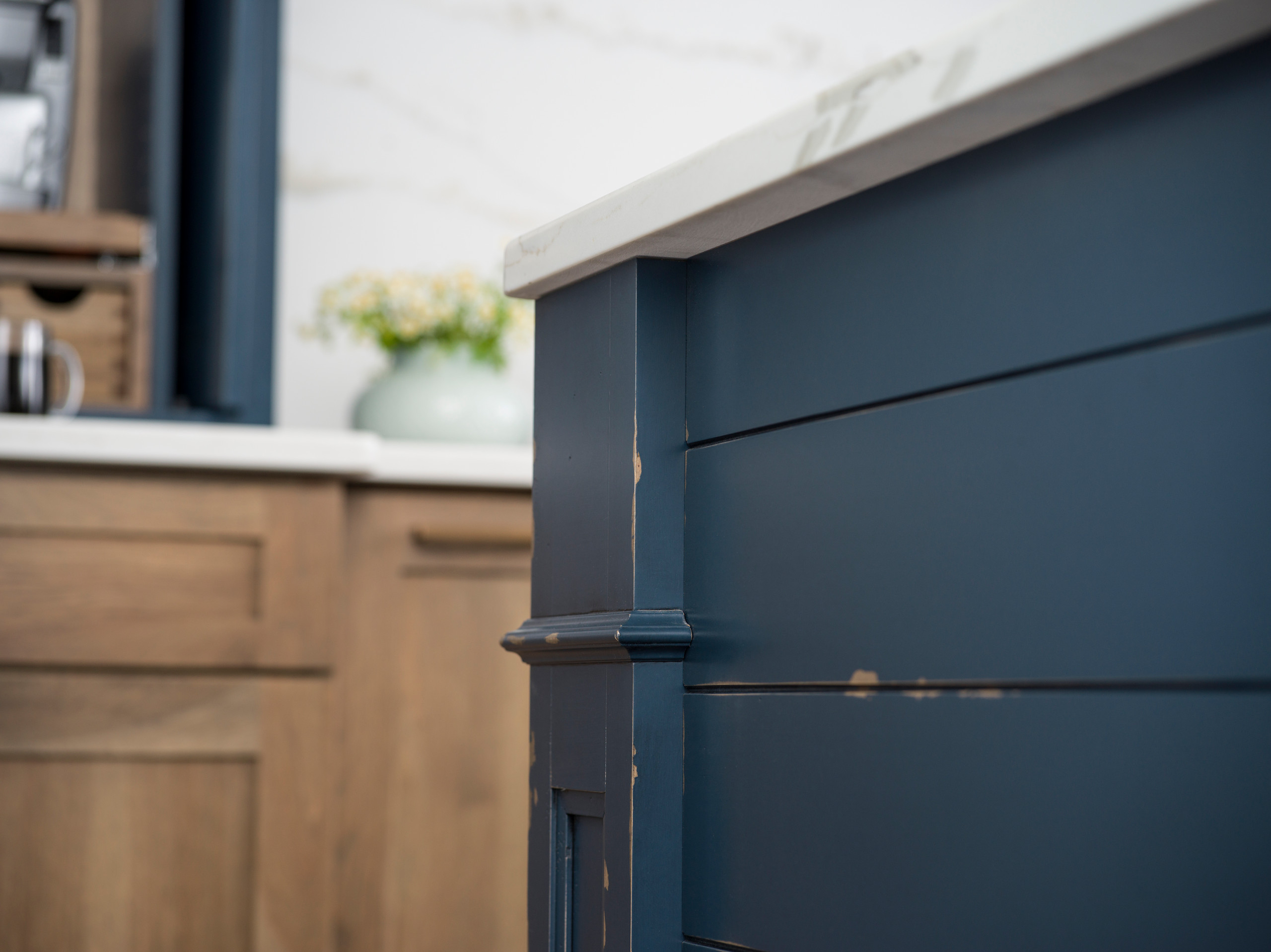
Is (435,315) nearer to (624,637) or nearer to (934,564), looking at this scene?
(624,637)

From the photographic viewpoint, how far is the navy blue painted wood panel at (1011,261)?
391 mm

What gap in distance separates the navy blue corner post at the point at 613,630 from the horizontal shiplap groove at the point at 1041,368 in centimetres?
6

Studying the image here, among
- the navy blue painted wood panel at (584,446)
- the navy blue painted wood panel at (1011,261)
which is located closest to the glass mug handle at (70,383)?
the navy blue painted wood panel at (584,446)

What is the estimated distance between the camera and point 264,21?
189 cm

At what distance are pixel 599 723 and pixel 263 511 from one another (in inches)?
39.7

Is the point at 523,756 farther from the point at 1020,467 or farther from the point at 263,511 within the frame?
the point at 1020,467

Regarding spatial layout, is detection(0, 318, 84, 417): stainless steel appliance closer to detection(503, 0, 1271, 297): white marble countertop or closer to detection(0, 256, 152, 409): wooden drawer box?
detection(0, 256, 152, 409): wooden drawer box

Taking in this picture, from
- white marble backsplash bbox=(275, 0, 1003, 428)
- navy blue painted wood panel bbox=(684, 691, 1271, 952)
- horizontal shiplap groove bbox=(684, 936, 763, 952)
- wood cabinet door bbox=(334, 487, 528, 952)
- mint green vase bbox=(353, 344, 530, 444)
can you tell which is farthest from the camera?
white marble backsplash bbox=(275, 0, 1003, 428)

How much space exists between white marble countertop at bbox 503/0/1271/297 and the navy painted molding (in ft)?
0.60

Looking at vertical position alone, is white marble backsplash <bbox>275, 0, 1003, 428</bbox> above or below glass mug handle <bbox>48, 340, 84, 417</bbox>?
above

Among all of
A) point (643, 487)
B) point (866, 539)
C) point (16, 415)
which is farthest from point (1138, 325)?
point (16, 415)

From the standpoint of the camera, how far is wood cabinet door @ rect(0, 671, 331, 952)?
1466 millimetres

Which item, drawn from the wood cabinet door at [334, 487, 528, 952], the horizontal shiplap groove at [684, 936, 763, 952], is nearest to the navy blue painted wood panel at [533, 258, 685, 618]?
the horizontal shiplap groove at [684, 936, 763, 952]

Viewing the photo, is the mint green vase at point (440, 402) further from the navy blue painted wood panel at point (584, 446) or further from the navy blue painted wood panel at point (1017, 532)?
the navy blue painted wood panel at point (1017, 532)
